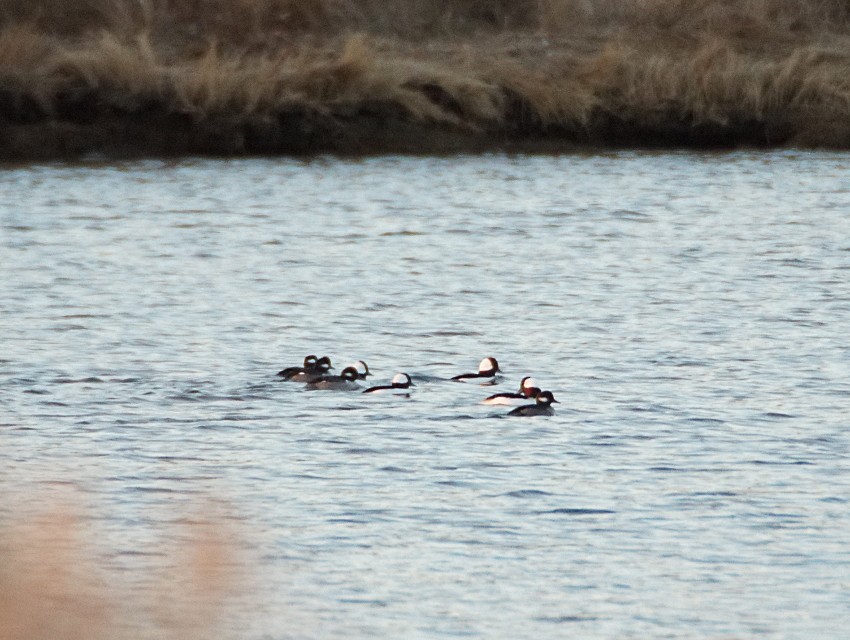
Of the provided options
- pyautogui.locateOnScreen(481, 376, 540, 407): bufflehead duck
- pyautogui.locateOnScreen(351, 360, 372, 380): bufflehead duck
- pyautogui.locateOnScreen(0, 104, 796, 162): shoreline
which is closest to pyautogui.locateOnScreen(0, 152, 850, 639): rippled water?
pyautogui.locateOnScreen(481, 376, 540, 407): bufflehead duck

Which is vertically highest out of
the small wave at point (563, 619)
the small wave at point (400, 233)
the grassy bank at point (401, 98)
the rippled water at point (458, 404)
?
the grassy bank at point (401, 98)

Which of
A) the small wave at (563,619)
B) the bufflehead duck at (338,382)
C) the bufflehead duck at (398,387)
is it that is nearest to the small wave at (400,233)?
the bufflehead duck at (338,382)

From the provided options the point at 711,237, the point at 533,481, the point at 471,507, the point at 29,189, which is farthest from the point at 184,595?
the point at 29,189

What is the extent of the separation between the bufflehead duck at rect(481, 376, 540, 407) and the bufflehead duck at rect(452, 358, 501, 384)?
703mm

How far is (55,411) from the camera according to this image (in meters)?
12.8

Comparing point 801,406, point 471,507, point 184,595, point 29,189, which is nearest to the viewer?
point 184,595

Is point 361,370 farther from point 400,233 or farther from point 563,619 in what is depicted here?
point 400,233

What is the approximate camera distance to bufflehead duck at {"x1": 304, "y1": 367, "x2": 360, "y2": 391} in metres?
13.3

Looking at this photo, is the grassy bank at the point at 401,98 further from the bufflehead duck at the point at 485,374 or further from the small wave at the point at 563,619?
the small wave at the point at 563,619

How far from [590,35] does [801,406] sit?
25393mm

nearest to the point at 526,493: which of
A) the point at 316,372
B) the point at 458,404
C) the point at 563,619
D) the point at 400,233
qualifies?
the point at 563,619

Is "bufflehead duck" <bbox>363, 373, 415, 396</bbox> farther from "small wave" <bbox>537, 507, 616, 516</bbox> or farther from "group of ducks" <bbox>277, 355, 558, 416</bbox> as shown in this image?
"small wave" <bbox>537, 507, 616, 516</bbox>

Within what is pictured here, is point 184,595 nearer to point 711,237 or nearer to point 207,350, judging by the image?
point 207,350

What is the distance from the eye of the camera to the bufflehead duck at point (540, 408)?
1236 cm
